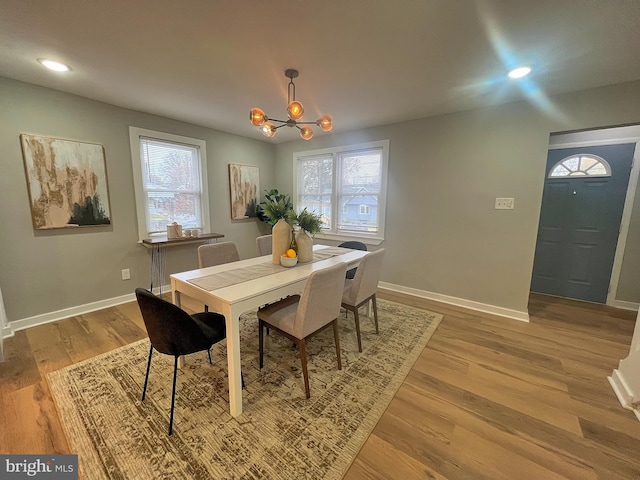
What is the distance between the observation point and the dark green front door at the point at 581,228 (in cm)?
314

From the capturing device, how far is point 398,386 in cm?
181

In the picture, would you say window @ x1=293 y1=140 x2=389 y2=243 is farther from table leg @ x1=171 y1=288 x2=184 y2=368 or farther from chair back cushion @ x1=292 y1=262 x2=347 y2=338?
table leg @ x1=171 y1=288 x2=184 y2=368

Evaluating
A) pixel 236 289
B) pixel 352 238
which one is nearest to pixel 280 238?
pixel 236 289

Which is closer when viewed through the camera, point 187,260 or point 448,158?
point 448,158

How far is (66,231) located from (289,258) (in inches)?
100

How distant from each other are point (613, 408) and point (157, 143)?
16.4 ft

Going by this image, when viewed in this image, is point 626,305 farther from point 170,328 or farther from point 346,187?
point 170,328

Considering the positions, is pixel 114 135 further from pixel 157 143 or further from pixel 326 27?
pixel 326 27

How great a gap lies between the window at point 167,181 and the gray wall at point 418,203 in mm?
109

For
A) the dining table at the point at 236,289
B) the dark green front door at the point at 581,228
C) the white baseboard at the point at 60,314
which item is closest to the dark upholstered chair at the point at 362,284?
the dining table at the point at 236,289

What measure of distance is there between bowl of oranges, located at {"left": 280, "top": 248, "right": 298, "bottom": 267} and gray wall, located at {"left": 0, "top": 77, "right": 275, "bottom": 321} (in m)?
2.23

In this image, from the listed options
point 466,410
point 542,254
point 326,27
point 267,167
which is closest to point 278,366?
point 466,410

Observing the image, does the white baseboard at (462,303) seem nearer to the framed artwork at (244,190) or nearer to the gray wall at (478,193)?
the gray wall at (478,193)

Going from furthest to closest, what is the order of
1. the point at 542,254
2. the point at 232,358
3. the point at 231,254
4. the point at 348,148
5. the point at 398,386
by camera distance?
the point at 348,148, the point at 542,254, the point at 231,254, the point at 398,386, the point at 232,358
